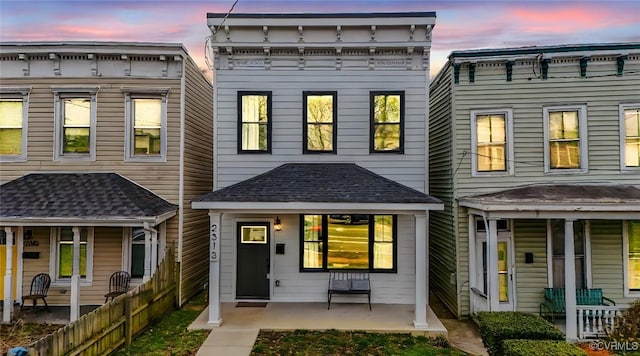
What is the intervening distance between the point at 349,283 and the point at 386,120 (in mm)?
4668

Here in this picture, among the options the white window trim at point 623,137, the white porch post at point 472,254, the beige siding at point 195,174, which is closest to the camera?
the white window trim at point 623,137

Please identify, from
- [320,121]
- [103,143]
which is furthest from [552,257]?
[103,143]

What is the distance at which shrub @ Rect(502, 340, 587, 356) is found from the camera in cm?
547

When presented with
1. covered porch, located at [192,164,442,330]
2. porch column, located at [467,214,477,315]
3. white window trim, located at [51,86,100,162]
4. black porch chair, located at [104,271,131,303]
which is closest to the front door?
covered porch, located at [192,164,442,330]

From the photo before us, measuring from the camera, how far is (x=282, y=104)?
430 inches

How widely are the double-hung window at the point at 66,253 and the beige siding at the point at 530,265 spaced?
11499 millimetres

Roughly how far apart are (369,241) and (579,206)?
5.06 metres

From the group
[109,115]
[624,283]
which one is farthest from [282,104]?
[624,283]

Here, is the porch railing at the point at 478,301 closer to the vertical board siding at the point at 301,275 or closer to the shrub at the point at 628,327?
the vertical board siding at the point at 301,275

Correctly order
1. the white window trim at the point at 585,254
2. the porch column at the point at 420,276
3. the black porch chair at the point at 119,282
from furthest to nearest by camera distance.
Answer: the black porch chair at the point at 119,282 < the white window trim at the point at 585,254 < the porch column at the point at 420,276

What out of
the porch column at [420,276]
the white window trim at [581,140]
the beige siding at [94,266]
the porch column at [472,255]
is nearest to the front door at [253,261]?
the beige siding at [94,266]

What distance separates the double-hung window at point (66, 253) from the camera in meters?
10.4

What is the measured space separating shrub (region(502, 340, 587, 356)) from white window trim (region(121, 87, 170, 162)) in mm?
9415

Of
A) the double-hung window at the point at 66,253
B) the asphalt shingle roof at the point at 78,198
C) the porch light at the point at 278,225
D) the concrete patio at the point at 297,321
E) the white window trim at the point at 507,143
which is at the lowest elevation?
the concrete patio at the point at 297,321
